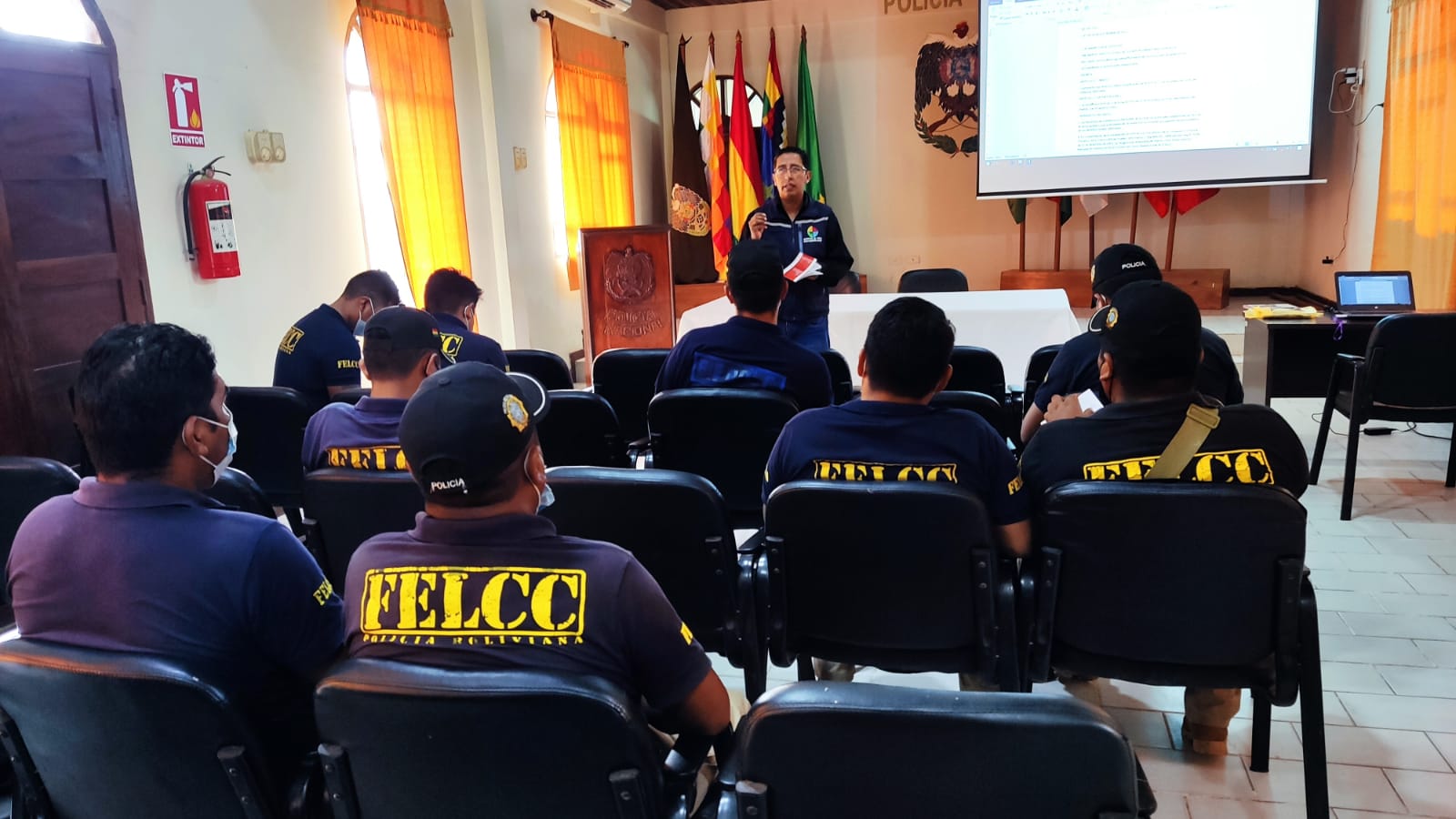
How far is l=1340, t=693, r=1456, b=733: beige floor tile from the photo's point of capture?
2.06 m

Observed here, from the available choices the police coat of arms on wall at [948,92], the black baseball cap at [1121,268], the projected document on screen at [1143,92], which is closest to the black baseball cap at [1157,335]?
the black baseball cap at [1121,268]

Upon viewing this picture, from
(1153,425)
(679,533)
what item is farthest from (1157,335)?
(679,533)

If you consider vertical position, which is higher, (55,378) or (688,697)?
(55,378)

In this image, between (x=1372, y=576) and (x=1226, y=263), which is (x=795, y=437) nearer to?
(x=1372, y=576)

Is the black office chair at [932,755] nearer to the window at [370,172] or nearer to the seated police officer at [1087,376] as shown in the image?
the seated police officer at [1087,376]

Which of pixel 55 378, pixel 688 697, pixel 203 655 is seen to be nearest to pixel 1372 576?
pixel 688 697

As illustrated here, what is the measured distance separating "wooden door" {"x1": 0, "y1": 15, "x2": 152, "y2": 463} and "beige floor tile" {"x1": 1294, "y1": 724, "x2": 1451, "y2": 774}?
3791 mm

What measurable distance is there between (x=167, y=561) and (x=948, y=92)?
7.71m

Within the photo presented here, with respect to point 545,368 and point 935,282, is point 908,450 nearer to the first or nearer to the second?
point 545,368

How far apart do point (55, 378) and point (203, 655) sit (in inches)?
106

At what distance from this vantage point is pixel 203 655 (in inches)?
45.6

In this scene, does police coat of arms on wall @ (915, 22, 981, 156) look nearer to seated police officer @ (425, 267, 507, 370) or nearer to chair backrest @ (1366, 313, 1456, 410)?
chair backrest @ (1366, 313, 1456, 410)

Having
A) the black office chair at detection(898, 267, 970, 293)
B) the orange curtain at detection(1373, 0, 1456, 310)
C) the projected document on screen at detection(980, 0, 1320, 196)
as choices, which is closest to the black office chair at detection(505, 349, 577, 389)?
the black office chair at detection(898, 267, 970, 293)

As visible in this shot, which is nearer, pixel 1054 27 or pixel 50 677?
pixel 50 677
